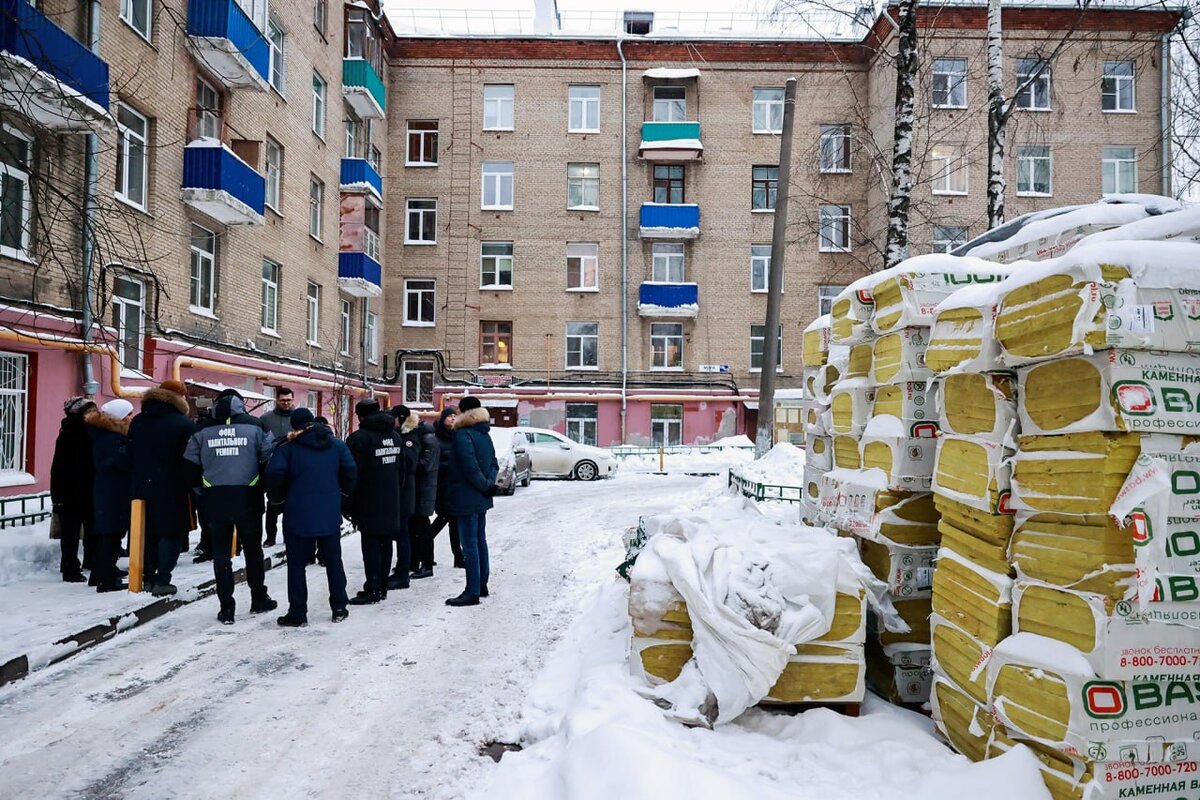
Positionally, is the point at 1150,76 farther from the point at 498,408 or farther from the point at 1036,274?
the point at 1036,274

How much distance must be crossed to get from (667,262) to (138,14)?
1846 cm

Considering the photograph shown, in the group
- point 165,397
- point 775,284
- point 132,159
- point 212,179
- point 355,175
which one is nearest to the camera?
point 165,397

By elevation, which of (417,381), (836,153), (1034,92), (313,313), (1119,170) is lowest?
(417,381)

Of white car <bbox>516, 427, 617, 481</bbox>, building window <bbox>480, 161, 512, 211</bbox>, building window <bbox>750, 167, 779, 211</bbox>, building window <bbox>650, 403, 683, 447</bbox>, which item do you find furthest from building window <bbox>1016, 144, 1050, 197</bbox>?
white car <bbox>516, 427, 617, 481</bbox>

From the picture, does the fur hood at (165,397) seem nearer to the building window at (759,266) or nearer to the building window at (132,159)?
the building window at (132,159)

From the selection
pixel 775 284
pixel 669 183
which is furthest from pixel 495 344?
pixel 775 284

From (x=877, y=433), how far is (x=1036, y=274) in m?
1.76

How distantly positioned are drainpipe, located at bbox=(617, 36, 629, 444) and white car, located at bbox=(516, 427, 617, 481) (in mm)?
7228

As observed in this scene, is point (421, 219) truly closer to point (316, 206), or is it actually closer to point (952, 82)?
point (316, 206)

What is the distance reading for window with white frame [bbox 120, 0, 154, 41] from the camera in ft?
43.4

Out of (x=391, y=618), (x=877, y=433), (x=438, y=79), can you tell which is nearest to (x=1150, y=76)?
(x=438, y=79)

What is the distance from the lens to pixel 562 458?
20234 mm

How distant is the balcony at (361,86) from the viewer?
2350 cm

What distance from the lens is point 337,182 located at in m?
23.2
